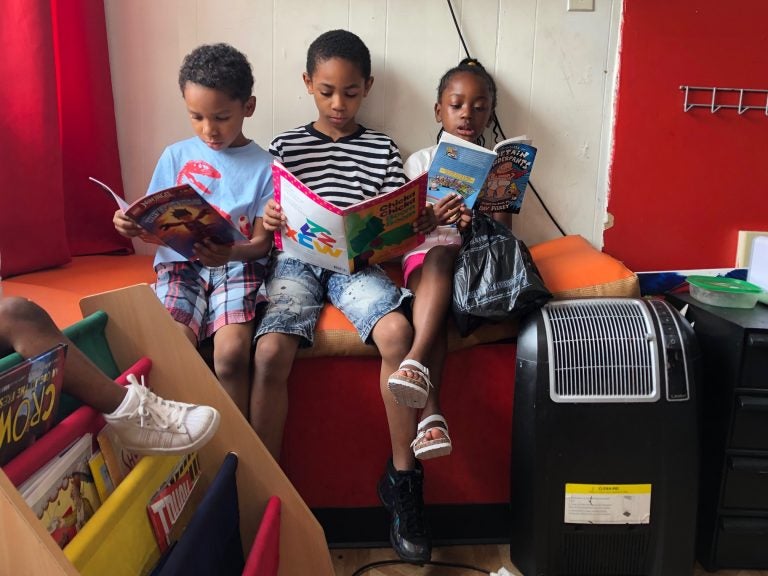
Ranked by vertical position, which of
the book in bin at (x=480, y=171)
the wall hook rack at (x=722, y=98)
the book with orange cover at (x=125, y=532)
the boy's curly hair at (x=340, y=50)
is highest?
the boy's curly hair at (x=340, y=50)

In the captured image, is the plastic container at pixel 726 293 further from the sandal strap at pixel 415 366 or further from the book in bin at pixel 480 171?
the sandal strap at pixel 415 366

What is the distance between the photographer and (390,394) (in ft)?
4.01

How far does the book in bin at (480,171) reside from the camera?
A: 1.28m

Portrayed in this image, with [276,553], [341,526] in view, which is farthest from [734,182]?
[276,553]

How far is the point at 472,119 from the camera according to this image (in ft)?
5.07

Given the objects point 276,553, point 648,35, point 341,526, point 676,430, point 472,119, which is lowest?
point 341,526

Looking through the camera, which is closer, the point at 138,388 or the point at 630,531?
the point at 138,388

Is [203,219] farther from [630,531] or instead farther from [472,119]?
[630,531]

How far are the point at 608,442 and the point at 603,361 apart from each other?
150 mm

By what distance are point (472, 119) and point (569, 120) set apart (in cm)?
34

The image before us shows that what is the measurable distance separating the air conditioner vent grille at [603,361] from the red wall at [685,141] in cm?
67

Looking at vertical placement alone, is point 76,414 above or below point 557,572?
above

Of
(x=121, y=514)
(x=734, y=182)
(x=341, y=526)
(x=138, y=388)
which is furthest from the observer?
(x=734, y=182)

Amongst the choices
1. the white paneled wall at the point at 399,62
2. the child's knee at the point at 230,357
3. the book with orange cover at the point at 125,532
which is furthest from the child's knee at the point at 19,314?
the white paneled wall at the point at 399,62
